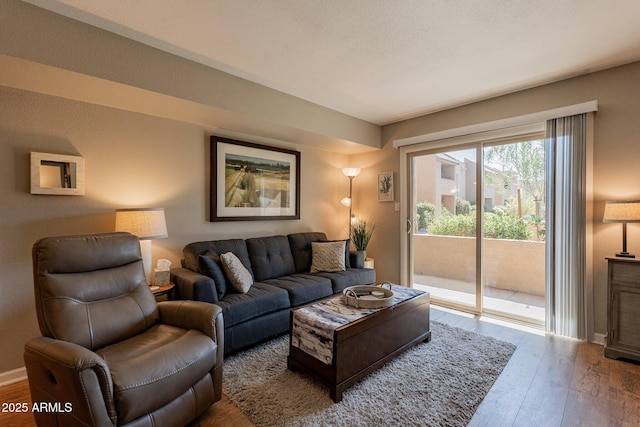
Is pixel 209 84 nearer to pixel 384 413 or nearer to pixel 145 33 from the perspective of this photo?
pixel 145 33

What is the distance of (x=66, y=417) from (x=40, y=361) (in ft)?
0.96

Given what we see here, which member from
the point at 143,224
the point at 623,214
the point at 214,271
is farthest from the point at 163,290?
the point at 623,214

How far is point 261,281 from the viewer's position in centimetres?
319

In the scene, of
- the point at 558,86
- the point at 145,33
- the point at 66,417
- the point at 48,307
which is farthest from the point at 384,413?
the point at 558,86

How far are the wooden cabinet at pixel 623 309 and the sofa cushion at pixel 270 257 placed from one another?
3.03 metres

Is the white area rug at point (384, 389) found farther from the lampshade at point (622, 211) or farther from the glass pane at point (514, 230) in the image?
the lampshade at point (622, 211)

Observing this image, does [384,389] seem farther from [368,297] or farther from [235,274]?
[235,274]

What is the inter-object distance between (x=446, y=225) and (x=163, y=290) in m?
3.38

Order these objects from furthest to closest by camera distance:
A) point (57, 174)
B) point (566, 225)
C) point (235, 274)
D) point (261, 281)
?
point (261, 281) < point (566, 225) < point (235, 274) < point (57, 174)

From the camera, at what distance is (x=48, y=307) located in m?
1.60

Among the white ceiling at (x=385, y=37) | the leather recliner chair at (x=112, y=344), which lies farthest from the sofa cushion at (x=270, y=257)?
the white ceiling at (x=385, y=37)

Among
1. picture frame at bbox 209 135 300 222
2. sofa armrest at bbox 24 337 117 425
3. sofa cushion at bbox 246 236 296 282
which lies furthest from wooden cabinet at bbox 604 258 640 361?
sofa armrest at bbox 24 337 117 425

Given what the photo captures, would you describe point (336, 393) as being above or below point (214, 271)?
below

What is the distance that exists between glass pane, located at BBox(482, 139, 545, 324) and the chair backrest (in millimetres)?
3565
